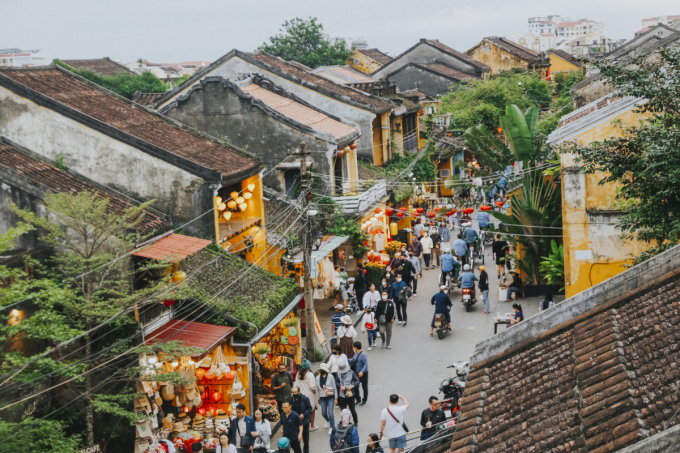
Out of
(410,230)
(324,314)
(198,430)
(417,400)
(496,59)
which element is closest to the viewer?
(198,430)

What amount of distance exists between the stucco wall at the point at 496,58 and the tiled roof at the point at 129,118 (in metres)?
49.0

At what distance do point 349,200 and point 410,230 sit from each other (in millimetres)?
8652

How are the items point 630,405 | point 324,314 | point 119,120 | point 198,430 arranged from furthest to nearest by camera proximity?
point 324,314 < point 119,120 < point 198,430 < point 630,405

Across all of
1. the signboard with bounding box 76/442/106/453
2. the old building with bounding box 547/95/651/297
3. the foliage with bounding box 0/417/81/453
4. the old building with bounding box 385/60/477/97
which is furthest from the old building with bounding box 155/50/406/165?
the foliage with bounding box 0/417/81/453

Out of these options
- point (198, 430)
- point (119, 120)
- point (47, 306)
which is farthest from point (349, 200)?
point (47, 306)

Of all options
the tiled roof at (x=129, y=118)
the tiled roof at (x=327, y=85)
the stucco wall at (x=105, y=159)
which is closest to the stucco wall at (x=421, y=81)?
the tiled roof at (x=327, y=85)

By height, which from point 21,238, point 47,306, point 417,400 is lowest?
point 417,400

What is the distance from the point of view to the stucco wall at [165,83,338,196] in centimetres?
2459

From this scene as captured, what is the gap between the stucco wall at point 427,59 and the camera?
5773cm

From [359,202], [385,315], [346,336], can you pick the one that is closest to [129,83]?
[359,202]

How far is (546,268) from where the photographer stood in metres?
21.2

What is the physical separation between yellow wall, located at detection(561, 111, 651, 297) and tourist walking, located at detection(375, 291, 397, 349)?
4.61 metres

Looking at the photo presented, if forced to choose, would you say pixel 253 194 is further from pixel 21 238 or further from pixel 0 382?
pixel 0 382

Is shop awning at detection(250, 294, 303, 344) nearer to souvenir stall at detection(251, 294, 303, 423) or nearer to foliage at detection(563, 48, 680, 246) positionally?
souvenir stall at detection(251, 294, 303, 423)
